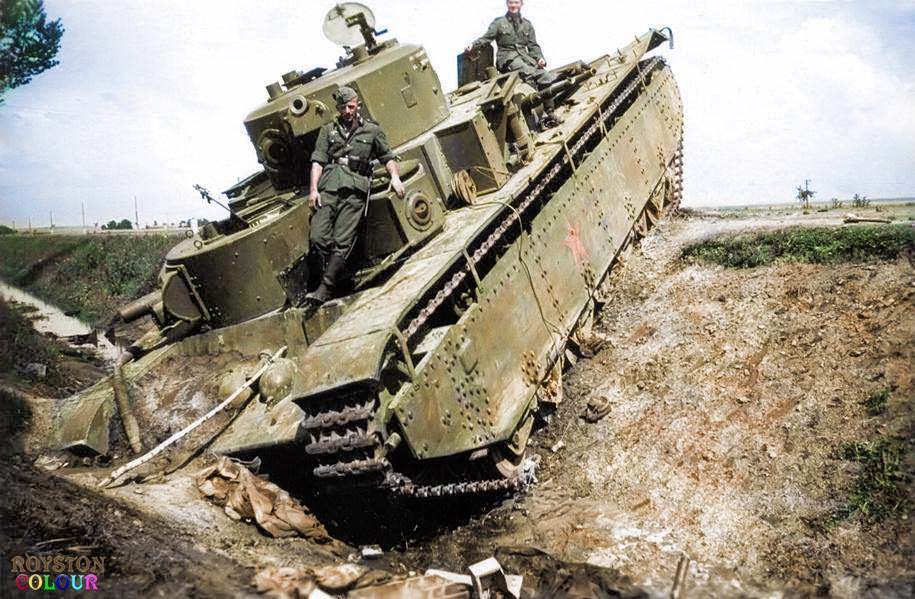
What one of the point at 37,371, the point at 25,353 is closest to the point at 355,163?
the point at 37,371

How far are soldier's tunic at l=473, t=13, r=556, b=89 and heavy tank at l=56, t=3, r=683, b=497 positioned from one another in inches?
37.0

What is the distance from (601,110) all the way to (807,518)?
5899 millimetres

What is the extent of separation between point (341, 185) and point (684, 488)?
387 centimetres

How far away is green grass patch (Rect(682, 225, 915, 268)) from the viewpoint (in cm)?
793

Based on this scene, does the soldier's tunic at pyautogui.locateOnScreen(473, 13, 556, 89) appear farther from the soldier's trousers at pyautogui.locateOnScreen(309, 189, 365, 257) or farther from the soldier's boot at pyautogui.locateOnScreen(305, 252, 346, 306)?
the soldier's boot at pyautogui.locateOnScreen(305, 252, 346, 306)

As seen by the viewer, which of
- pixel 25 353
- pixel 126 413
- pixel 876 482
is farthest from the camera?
pixel 25 353

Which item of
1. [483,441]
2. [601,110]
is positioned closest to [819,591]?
[483,441]

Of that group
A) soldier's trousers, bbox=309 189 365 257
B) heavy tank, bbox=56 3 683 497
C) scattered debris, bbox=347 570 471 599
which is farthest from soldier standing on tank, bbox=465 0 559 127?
scattered debris, bbox=347 570 471 599

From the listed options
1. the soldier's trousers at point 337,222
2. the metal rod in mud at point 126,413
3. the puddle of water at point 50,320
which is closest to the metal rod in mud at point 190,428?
the metal rod in mud at point 126,413

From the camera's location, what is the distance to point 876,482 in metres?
5.32

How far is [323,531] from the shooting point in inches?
232

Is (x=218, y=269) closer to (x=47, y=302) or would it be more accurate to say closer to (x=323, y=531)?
(x=323, y=531)

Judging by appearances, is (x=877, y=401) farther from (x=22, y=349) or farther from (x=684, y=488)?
(x=22, y=349)

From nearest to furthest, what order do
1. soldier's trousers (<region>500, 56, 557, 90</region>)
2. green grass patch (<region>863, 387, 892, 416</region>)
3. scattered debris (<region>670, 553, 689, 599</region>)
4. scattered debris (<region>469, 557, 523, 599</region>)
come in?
scattered debris (<region>670, 553, 689, 599</region>)
scattered debris (<region>469, 557, 523, 599</region>)
green grass patch (<region>863, 387, 892, 416</region>)
soldier's trousers (<region>500, 56, 557, 90</region>)
